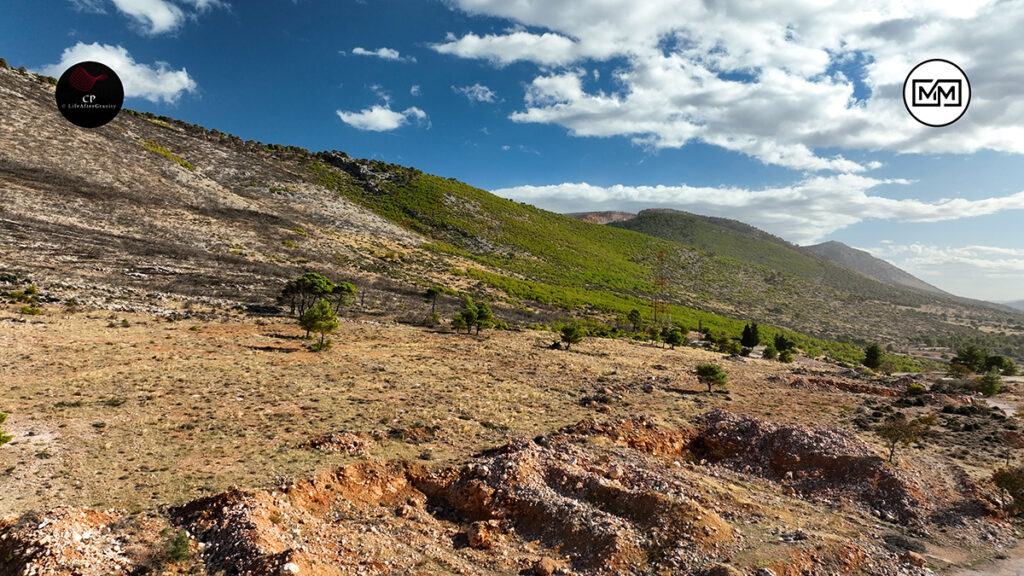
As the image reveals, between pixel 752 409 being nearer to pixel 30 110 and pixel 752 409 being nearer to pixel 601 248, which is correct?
pixel 30 110

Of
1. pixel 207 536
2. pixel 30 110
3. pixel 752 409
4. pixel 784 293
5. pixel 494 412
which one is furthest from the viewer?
pixel 784 293

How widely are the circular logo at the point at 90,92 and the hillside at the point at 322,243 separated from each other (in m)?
19.7

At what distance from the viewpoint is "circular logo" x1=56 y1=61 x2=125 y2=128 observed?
18.2m

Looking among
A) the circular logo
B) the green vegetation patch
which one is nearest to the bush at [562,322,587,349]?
the circular logo

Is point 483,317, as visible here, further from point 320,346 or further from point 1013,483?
point 1013,483

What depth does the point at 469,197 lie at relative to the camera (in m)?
119

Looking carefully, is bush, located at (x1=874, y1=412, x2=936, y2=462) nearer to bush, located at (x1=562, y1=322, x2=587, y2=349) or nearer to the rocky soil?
the rocky soil

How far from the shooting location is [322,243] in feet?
210

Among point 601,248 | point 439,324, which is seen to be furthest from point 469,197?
point 439,324

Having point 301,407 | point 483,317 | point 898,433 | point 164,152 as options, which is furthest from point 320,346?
point 164,152

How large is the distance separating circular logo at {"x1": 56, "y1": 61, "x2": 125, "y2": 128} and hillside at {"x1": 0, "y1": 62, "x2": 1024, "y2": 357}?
1970 cm

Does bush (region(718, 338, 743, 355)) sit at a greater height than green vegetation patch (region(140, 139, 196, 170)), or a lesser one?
lesser

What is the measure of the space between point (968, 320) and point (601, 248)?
112 m

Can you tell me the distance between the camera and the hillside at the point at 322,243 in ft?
136
